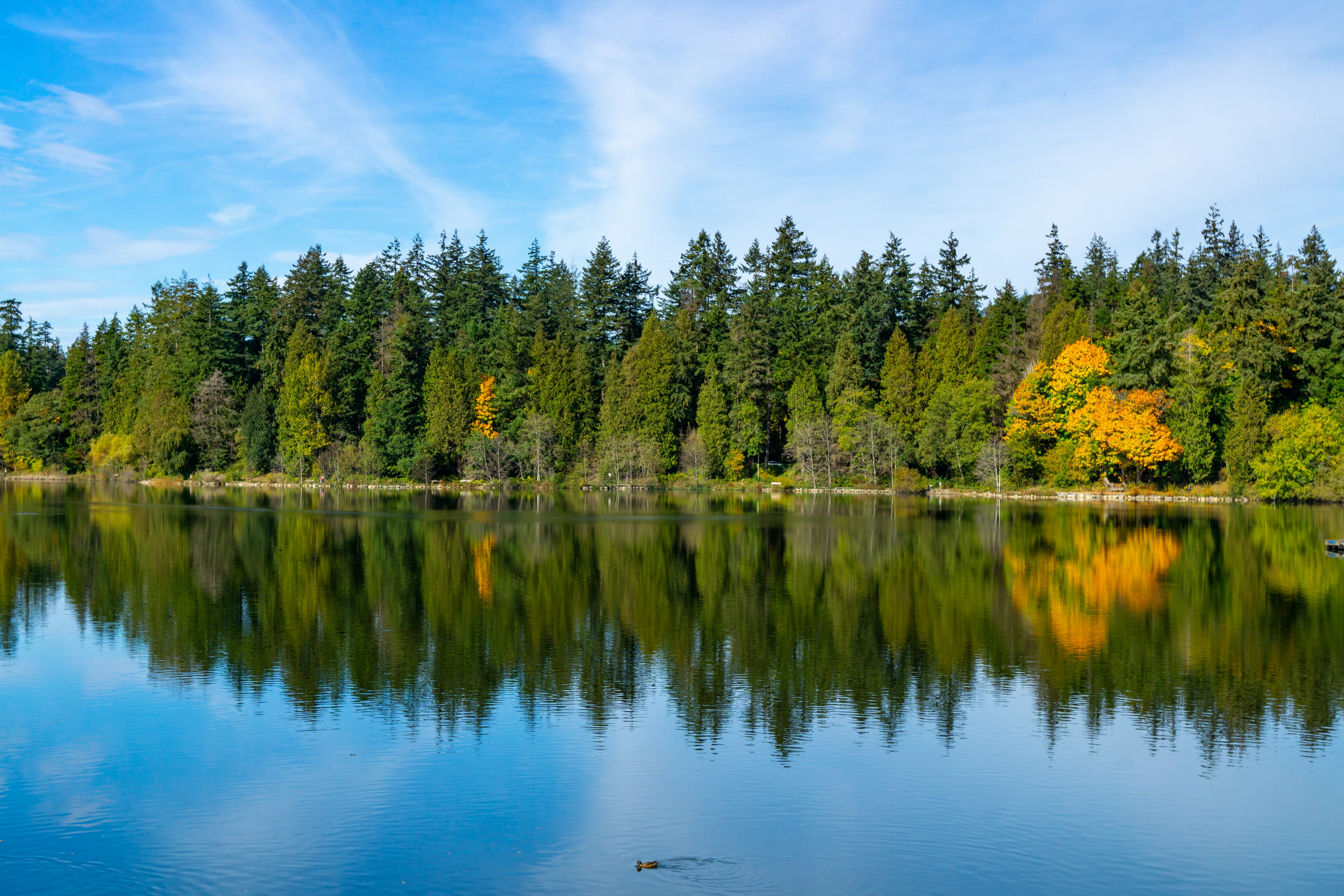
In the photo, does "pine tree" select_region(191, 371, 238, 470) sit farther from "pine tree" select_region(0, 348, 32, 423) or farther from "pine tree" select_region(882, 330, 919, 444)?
"pine tree" select_region(882, 330, 919, 444)

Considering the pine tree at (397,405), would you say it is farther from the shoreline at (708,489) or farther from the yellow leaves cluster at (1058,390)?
the yellow leaves cluster at (1058,390)

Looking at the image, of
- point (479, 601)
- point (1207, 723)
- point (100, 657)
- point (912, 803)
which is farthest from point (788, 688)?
point (100, 657)

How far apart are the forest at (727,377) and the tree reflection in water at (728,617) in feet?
76.0

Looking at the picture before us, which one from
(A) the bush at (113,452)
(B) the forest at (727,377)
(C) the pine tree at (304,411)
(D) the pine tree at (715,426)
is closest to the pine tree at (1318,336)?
(B) the forest at (727,377)

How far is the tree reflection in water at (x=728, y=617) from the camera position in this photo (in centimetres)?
1296

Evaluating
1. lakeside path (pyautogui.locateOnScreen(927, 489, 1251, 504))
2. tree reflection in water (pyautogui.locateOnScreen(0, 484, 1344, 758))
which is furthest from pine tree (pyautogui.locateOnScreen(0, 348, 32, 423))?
lakeside path (pyautogui.locateOnScreen(927, 489, 1251, 504))

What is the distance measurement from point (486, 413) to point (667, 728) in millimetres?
68220

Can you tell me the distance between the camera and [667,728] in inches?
460

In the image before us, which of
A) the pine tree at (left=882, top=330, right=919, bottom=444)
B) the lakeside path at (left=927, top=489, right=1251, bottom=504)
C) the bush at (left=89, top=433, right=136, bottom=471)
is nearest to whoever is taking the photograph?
the lakeside path at (left=927, top=489, right=1251, bottom=504)

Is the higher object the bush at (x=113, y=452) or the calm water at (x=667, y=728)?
the bush at (x=113, y=452)

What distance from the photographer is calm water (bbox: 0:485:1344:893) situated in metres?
8.16

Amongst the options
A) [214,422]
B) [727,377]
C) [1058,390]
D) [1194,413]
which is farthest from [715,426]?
[214,422]

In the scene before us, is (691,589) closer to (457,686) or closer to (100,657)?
(457,686)

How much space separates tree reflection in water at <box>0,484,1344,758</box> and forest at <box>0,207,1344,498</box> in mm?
23151
